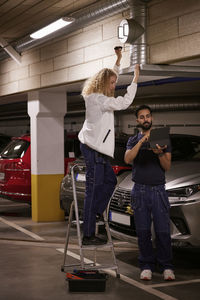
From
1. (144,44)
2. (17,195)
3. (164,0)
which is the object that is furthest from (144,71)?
(17,195)

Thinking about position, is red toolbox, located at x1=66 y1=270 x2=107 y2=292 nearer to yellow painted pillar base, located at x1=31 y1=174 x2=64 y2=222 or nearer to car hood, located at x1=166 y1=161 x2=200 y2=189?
car hood, located at x1=166 y1=161 x2=200 y2=189

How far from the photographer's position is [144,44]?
657 cm

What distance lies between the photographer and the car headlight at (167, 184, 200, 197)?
564 cm

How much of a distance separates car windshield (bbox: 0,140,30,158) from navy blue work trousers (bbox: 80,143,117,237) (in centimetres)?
555

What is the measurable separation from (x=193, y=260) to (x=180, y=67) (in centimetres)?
241

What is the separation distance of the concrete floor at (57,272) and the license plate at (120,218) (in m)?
0.53

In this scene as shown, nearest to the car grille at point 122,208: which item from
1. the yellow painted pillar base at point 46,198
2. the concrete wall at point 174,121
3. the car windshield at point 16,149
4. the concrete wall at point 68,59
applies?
the concrete wall at point 68,59

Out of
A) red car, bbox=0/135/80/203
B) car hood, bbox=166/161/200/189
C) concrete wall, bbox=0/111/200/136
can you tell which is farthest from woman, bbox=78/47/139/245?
concrete wall, bbox=0/111/200/136

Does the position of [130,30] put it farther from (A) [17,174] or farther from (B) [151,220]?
(A) [17,174]

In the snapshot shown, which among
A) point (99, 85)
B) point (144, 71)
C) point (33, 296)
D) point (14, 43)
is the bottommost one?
point (33, 296)

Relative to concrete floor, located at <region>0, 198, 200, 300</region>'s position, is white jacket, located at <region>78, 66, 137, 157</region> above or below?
above

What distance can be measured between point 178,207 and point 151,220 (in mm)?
319

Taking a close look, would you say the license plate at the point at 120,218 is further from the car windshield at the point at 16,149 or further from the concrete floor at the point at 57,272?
the car windshield at the point at 16,149

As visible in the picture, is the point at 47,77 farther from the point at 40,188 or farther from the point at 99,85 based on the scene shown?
the point at 99,85
